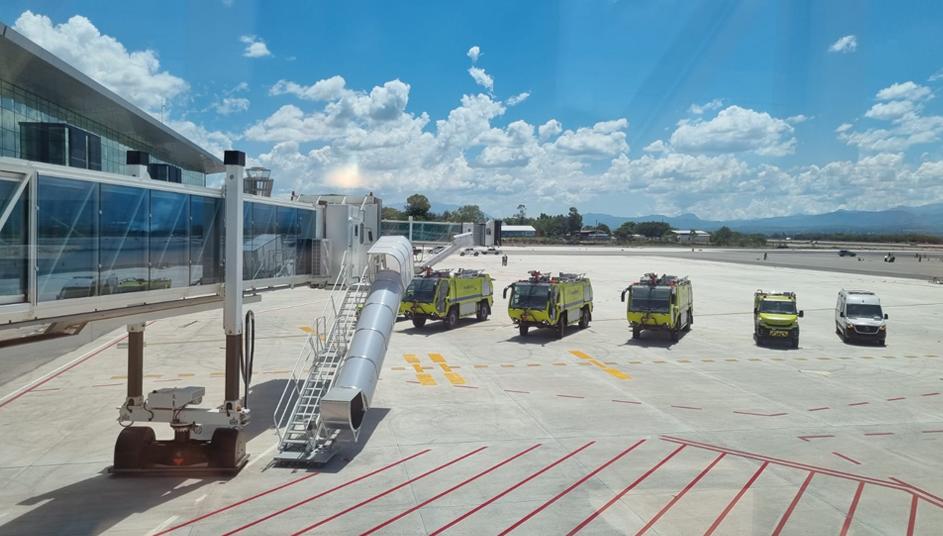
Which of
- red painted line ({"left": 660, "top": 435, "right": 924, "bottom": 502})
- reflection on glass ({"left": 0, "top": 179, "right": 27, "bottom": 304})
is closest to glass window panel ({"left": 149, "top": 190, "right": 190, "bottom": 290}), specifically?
reflection on glass ({"left": 0, "top": 179, "right": 27, "bottom": 304})

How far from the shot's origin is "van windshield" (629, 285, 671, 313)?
32031mm

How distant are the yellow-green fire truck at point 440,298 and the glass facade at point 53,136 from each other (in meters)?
11.5

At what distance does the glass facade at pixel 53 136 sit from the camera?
24.5 metres

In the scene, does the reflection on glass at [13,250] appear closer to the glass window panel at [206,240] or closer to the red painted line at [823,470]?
the glass window panel at [206,240]

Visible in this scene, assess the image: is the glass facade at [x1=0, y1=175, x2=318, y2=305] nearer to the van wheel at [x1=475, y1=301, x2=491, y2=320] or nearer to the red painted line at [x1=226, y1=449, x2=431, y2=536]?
the red painted line at [x1=226, y1=449, x2=431, y2=536]

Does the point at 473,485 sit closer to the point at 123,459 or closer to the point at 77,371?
the point at 123,459

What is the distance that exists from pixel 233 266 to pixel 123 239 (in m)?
2.47

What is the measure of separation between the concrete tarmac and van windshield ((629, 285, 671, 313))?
5.44 feet

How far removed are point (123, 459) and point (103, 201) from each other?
5.84 metres

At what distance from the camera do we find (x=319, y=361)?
18188 mm

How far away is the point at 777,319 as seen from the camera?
31.4 m

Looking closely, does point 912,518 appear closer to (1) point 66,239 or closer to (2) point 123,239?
(2) point 123,239

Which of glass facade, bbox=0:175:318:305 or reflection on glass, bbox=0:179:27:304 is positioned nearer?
reflection on glass, bbox=0:179:27:304

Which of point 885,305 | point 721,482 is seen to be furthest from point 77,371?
point 885,305
